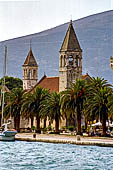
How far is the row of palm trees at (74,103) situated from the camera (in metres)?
55.9

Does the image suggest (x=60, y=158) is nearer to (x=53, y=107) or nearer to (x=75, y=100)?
(x=75, y=100)

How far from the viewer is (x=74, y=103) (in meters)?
60.9

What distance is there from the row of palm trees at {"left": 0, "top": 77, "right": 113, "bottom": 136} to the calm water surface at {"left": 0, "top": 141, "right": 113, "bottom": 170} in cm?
995

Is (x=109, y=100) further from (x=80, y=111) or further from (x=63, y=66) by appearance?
(x=63, y=66)

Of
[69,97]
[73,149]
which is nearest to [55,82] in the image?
[69,97]

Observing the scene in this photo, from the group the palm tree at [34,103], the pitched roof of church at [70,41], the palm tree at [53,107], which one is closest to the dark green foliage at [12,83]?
the pitched roof of church at [70,41]

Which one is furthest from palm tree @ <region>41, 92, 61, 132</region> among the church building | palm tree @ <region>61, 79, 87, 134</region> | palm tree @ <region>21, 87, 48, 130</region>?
the church building

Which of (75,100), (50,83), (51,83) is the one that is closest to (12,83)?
(50,83)

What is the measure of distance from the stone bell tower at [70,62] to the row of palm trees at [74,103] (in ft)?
64.8

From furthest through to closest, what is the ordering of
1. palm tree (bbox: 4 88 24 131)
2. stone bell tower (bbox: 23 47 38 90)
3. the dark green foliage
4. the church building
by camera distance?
the dark green foliage → stone bell tower (bbox: 23 47 38 90) → the church building → palm tree (bbox: 4 88 24 131)

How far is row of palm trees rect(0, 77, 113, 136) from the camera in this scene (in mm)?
55938

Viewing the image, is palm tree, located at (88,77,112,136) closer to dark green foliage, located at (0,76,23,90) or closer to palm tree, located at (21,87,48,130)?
palm tree, located at (21,87,48,130)

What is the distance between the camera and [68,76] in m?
94.8

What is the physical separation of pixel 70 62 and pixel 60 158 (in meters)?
58.9
